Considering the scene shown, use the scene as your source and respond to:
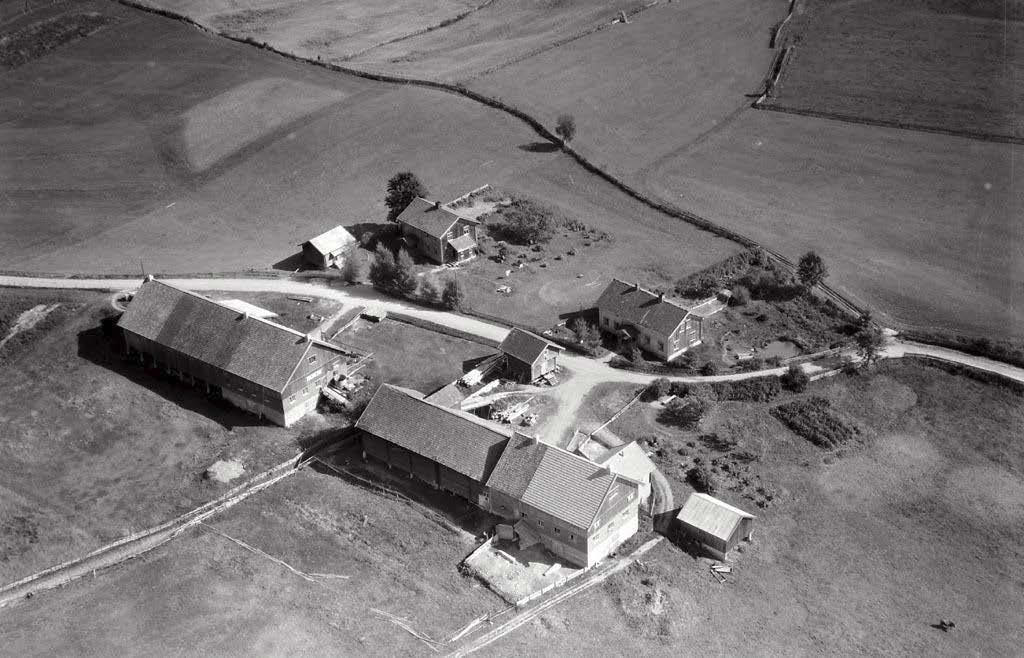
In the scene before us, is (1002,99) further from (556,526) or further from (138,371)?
(138,371)

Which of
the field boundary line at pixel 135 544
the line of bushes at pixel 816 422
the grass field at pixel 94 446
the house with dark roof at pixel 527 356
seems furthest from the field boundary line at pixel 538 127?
the field boundary line at pixel 135 544

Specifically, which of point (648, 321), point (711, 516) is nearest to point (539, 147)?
point (648, 321)

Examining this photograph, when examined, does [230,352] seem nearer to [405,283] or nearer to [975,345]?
[405,283]

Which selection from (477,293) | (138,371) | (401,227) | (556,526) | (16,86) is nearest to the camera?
(556,526)

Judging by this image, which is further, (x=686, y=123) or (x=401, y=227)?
(x=686, y=123)

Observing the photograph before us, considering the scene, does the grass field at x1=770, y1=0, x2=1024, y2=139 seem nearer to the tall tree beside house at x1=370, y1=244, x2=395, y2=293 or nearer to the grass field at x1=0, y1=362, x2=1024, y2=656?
the grass field at x1=0, y1=362, x2=1024, y2=656

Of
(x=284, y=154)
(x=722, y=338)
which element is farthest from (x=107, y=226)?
(x=722, y=338)

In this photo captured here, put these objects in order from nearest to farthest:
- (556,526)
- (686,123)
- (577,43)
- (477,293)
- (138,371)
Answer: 1. (556,526)
2. (138,371)
3. (477,293)
4. (686,123)
5. (577,43)
